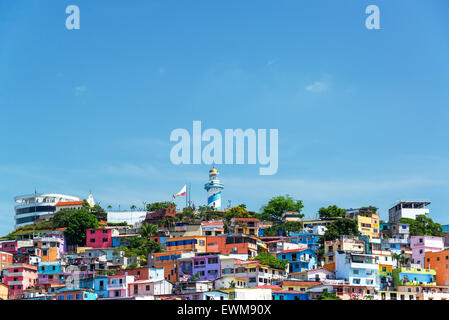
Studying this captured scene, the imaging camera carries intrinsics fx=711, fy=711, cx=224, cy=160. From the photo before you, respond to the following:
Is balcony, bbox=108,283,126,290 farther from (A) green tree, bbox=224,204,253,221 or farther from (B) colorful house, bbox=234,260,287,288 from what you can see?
(A) green tree, bbox=224,204,253,221

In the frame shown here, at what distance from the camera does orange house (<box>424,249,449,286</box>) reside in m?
51.7

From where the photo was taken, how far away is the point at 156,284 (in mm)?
45969

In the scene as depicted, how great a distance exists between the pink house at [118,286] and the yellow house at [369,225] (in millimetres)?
24697

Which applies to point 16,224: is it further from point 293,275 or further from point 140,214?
point 293,275

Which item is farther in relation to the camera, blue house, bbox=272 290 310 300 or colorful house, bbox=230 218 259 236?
colorful house, bbox=230 218 259 236

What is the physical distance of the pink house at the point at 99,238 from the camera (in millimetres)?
63875

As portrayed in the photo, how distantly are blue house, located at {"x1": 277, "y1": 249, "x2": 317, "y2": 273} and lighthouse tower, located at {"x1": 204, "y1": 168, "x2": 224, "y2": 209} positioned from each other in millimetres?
37634

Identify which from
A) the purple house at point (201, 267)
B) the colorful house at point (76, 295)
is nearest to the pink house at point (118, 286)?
the colorful house at point (76, 295)

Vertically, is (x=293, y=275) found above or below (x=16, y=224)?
below

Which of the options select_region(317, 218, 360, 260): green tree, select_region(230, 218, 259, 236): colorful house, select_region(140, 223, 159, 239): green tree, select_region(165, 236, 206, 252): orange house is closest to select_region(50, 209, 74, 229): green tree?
select_region(140, 223, 159, 239): green tree

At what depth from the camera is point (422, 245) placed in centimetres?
5894

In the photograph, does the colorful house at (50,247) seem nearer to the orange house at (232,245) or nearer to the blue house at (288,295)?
the orange house at (232,245)
